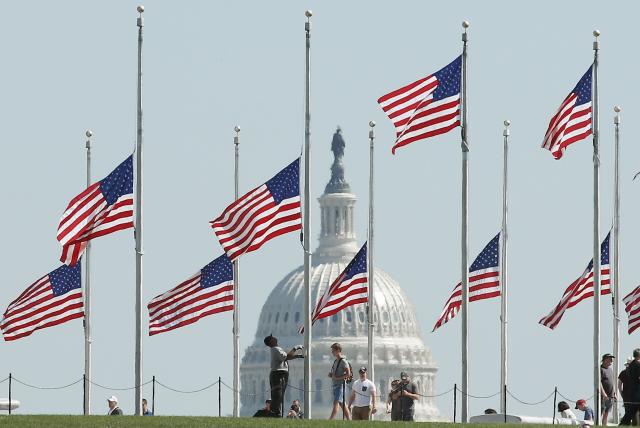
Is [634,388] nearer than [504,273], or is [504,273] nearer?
[634,388]

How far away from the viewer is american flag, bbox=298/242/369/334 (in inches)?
3098

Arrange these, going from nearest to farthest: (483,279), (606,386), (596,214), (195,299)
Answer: (606,386)
(596,214)
(195,299)
(483,279)

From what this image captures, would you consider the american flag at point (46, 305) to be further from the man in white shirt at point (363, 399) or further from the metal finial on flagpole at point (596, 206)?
the metal finial on flagpole at point (596, 206)

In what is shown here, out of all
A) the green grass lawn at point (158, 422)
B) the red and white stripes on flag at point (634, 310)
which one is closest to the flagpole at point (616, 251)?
the red and white stripes on flag at point (634, 310)

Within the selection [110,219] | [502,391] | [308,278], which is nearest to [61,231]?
[110,219]

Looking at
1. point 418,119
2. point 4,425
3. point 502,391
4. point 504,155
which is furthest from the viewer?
point 504,155

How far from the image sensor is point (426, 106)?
216 feet

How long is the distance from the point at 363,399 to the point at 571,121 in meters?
8.91

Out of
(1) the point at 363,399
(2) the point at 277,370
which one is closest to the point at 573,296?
(1) the point at 363,399

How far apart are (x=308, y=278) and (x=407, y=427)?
10849 mm

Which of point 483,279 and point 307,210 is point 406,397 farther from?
point 483,279

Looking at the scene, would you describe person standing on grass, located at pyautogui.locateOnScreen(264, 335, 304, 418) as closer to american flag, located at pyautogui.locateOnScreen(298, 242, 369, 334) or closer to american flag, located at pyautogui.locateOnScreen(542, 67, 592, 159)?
american flag, located at pyautogui.locateOnScreen(542, 67, 592, 159)

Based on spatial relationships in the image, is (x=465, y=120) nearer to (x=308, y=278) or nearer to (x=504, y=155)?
(x=308, y=278)

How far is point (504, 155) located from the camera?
83.5 meters
